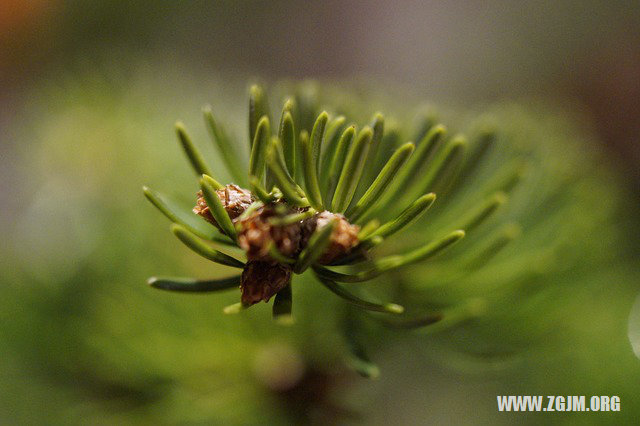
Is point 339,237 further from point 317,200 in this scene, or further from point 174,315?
point 174,315

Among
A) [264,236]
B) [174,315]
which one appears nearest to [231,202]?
[264,236]

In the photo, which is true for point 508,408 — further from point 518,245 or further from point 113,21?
point 113,21

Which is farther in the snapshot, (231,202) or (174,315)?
(174,315)

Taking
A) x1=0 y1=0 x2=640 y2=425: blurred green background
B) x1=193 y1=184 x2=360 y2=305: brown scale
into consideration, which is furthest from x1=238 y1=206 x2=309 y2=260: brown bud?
x1=0 y1=0 x2=640 y2=425: blurred green background

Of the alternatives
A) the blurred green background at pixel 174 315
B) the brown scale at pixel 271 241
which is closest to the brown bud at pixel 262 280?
the brown scale at pixel 271 241

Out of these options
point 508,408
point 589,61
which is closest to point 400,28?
point 589,61

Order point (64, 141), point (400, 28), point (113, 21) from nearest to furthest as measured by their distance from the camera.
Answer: point (64, 141)
point (113, 21)
point (400, 28)

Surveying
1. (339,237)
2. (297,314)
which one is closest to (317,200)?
(339,237)
